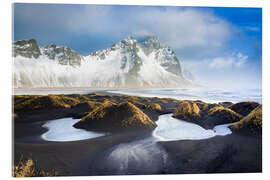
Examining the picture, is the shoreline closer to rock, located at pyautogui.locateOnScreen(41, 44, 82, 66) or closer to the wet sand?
the wet sand

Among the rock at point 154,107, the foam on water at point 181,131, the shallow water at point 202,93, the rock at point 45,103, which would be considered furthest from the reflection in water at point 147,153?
the rock at point 45,103

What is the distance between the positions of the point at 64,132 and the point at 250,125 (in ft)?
7.07

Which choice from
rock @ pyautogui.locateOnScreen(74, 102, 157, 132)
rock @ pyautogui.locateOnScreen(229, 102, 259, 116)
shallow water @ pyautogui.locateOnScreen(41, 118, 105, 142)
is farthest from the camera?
rock @ pyautogui.locateOnScreen(229, 102, 259, 116)

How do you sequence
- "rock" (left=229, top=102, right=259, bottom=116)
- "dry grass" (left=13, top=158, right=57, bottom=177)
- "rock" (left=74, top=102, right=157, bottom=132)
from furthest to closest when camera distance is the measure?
"rock" (left=229, top=102, right=259, bottom=116) < "rock" (left=74, top=102, right=157, bottom=132) < "dry grass" (left=13, top=158, right=57, bottom=177)

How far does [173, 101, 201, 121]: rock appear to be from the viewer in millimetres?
2482

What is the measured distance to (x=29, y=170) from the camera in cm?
216

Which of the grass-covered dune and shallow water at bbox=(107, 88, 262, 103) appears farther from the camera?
shallow water at bbox=(107, 88, 262, 103)

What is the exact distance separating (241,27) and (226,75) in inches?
24.4

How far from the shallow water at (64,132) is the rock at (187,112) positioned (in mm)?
935

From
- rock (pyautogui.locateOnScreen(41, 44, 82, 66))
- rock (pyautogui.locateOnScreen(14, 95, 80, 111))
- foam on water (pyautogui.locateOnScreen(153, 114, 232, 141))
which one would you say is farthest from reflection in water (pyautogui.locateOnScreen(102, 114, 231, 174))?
rock (pyautogui.locateOnScreen(41, 44, 82, 66))

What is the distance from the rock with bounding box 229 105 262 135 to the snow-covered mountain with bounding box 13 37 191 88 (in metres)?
0.74

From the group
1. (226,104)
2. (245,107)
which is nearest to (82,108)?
(226,104)

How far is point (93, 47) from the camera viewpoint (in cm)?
248
